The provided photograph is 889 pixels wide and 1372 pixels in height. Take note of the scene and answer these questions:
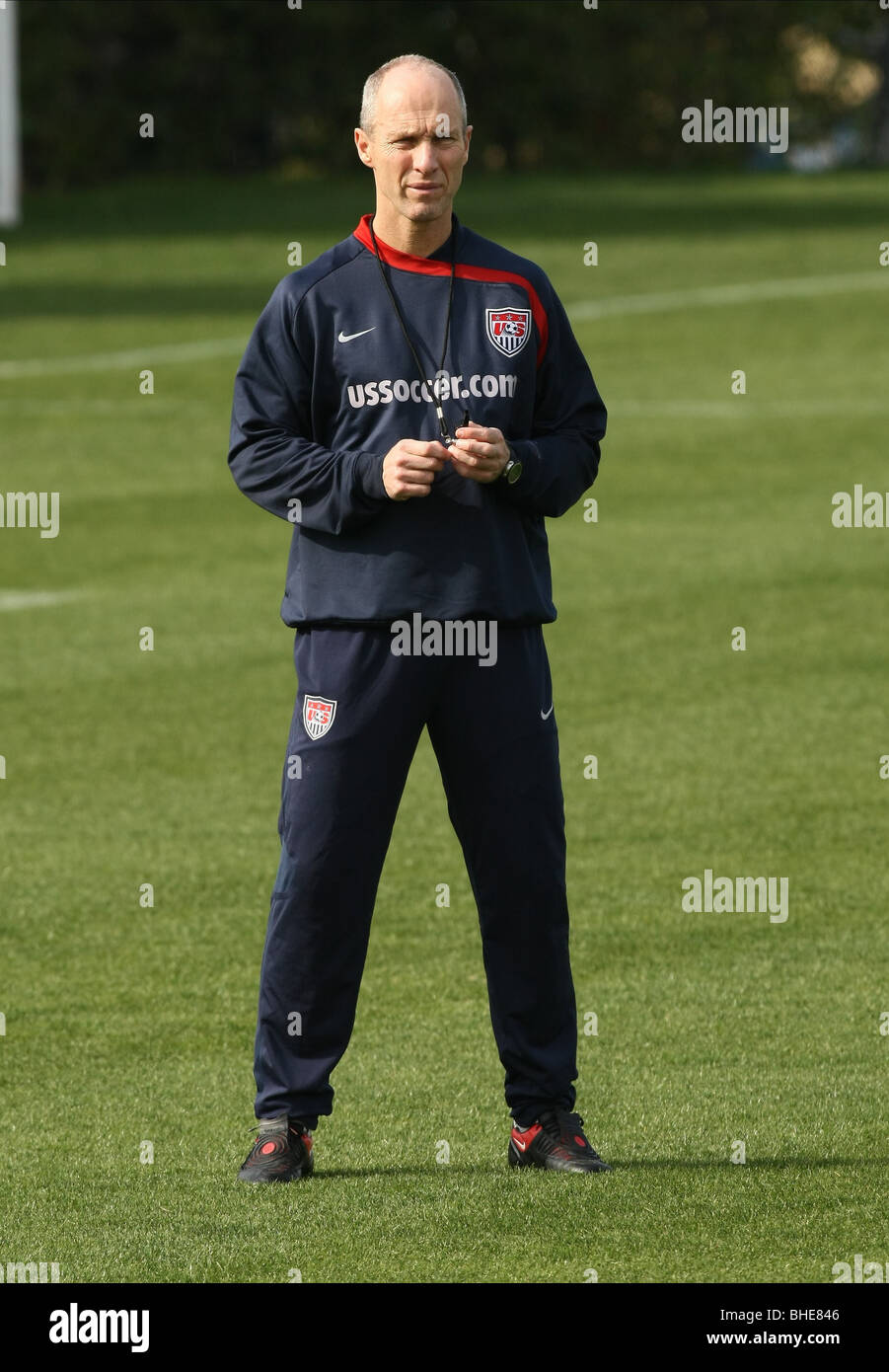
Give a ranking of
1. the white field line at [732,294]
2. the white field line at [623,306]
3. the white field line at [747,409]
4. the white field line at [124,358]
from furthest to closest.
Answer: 1. the white field line at [732,294]
2. the white field line at [623,306]
3. the white field line at [124,358]
4. the white field line at [747,409]

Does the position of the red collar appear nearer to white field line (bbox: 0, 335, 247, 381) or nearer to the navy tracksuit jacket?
the navy tracksuit jacket

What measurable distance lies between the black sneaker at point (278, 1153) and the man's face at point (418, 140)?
6.52 ft

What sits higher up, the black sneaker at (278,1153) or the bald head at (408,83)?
the bald head at (408,83)

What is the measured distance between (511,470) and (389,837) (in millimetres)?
849

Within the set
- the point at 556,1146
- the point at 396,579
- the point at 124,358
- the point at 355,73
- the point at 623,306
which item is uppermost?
the point at 355,73

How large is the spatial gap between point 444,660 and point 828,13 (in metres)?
46.7

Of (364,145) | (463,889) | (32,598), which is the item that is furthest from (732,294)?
(364,145)

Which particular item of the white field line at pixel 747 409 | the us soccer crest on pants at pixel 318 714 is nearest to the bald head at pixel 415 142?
the us soccer crest on pants at pixel 318 714

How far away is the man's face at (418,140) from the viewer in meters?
5.13

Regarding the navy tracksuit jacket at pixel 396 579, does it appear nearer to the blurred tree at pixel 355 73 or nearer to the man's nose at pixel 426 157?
the man's nose at pixel 426 157

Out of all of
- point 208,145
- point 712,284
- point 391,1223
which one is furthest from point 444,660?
point 208,145

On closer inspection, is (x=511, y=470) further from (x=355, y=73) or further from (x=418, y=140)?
(x=355, y=73)

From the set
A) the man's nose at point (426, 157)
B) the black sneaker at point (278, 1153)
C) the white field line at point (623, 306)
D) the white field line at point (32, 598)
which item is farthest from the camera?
the white field line at point (623, 306)

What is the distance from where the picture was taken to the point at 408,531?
17.3ft
